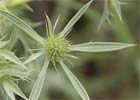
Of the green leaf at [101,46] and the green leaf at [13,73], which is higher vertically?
the green leaf at [101,46]

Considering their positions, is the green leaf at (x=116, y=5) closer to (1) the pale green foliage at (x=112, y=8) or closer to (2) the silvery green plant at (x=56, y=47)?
(1) the pale green foliage at (x=112, y=8)

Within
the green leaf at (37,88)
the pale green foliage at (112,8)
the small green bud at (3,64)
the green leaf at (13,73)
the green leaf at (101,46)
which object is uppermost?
the pale green foliage at (112,8)

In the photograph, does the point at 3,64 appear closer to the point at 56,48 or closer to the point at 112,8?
the point at 56,48

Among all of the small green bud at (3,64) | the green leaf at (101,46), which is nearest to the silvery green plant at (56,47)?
the green leaf at (101,46)

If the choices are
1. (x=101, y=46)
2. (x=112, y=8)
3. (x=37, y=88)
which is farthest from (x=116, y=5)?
(x=37, y=88)

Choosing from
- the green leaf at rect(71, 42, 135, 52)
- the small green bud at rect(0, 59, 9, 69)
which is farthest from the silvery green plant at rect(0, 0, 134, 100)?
the small green bud at rect(0, 59, 9, 69)

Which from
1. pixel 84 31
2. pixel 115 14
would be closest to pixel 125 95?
pixel 84 31

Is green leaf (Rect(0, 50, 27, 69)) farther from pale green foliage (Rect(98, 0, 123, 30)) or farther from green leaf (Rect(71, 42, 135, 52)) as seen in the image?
pale green foliage (Rect(98, 0, 123, 30))
